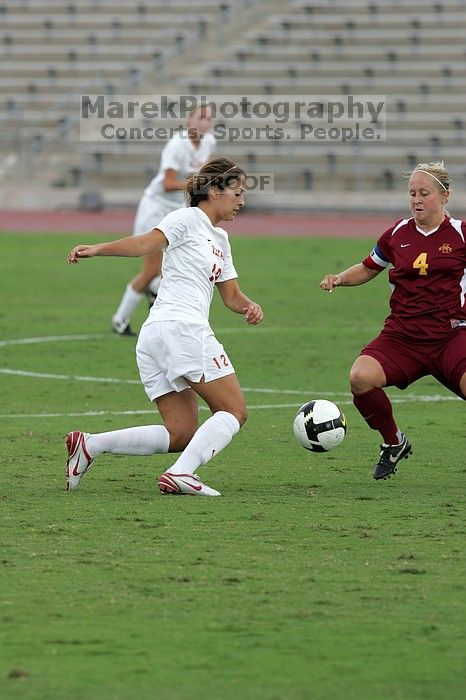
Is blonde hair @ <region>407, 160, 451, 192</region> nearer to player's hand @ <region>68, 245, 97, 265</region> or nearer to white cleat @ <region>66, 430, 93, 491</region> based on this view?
player's hand @ <region>68, 245, 97, 265</region>

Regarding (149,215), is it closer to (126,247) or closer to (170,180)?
(170,180)

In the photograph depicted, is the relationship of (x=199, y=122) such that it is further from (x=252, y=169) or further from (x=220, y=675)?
(x=252, y=169)

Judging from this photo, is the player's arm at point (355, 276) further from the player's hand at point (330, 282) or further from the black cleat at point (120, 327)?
the black cleat at point (120, 327)

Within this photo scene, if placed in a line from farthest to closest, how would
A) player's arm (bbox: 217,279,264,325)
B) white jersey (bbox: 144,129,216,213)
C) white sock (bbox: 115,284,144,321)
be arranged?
white jersey (bbox: 144,129,216,213)
white sock (bbox: 115,284,144,321)
player's arm (bbox: 217,279,264,325)

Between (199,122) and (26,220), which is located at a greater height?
(199,122)

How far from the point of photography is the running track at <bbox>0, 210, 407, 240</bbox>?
2461 centimetres

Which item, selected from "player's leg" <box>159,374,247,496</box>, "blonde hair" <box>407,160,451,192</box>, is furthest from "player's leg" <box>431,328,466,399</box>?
"player's leg" <box>159,374,247,496</box>

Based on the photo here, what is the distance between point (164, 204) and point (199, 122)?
Answer: 91cm

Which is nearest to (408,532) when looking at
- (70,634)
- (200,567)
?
(200,567)

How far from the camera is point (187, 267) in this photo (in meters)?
6.89

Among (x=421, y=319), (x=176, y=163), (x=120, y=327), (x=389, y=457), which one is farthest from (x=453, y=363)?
(x=176, y=163)

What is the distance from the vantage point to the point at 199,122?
1344 centimetres

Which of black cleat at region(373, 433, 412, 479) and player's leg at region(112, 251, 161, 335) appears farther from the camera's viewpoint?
player's leg at region(112, 251, 161, 335)

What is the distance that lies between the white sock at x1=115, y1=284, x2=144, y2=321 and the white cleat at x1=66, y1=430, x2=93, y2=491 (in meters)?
6.02
